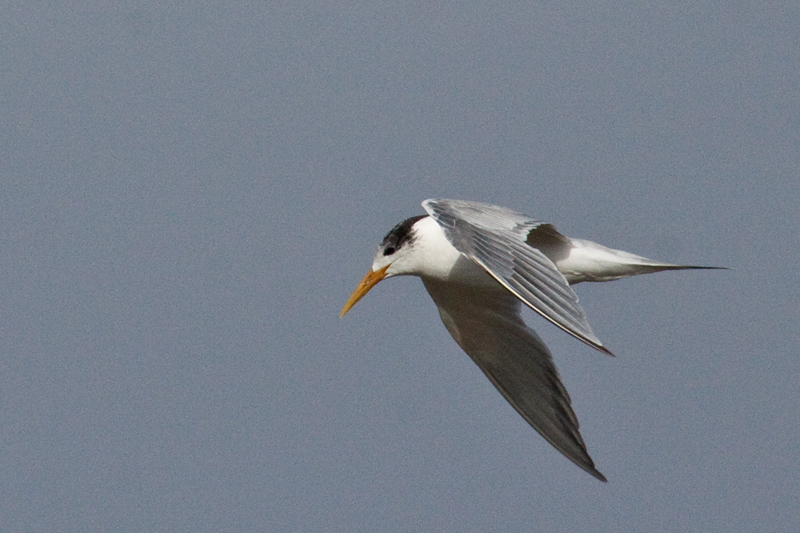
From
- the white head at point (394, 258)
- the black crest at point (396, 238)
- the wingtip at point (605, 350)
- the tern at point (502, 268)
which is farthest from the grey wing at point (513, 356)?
the wingtip at point (605, 350)

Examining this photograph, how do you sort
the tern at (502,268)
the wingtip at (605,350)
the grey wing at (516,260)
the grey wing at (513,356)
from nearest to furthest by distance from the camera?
1. the wingtip at (605,350)
2. the grey wing at (516,260)
3. the tern at (502,268)
4. the grey wing at (513,356)

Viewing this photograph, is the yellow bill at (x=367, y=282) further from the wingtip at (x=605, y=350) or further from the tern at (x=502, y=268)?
the wingtip at (x=605, y=350)

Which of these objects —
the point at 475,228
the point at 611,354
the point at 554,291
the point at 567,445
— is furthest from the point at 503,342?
the point at 611,354

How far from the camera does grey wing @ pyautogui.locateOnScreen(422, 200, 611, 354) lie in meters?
6.88

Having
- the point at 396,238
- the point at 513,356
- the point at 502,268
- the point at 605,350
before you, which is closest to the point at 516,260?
the point at 502,268

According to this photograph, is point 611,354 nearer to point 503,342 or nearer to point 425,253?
point 425,253

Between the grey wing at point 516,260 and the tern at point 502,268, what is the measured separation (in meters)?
0.01

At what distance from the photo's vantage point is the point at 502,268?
739 centimetres

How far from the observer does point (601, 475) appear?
9367 mm

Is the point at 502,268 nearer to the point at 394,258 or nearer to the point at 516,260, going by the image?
the point at 516,260

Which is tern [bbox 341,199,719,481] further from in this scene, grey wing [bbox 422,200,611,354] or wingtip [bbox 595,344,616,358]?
wingtip [bbox 595,344,616,358]

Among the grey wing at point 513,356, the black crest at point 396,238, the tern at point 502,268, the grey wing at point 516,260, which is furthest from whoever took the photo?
the grey wing at point 513,356

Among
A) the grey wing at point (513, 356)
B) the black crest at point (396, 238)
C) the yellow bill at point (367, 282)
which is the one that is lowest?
the grey wing at point (513, 356)

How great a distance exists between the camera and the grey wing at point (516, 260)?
688 cm
